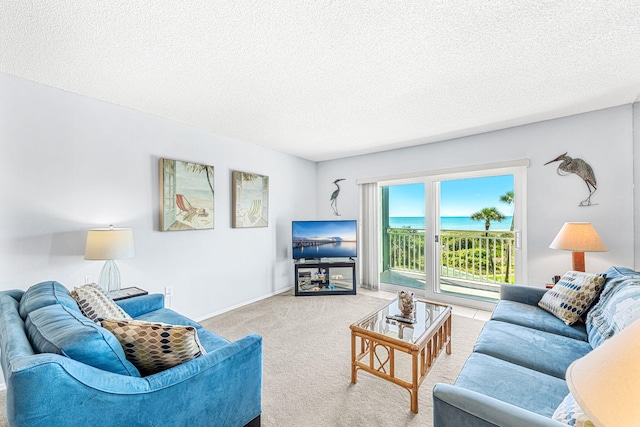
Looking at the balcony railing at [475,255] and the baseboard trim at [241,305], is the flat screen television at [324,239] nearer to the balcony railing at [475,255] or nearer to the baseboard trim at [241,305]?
the baseboard trim at [241,305]

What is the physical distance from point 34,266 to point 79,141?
109 centimetres

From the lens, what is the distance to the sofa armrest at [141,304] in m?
2.10

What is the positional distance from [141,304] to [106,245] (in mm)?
551

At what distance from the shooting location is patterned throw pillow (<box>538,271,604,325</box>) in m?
1.93

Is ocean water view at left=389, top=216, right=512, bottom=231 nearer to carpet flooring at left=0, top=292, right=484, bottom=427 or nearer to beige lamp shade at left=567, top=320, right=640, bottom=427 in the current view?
carpet flooring at left=0, top=292, right=484, bottom=427

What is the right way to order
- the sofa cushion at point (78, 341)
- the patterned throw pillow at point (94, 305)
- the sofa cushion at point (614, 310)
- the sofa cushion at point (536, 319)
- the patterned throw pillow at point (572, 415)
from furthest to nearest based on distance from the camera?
the sofa cushion at point (536, 319), the patterned throw pillow at point (94, 305), the sofa cushion at point (614, 310), the sofa cushion at point (78, 341), the patterned throw pillow at point (572, 415)

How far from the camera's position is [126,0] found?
1.32m

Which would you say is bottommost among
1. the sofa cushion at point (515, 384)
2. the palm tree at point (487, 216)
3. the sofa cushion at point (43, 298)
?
the sofa cushion at point (515, 384)

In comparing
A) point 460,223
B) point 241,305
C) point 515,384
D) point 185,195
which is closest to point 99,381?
point 515,384

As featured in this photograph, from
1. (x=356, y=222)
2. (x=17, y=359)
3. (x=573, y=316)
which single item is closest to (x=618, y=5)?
(x=573, y=316)

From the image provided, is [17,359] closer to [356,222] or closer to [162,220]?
[162,220]

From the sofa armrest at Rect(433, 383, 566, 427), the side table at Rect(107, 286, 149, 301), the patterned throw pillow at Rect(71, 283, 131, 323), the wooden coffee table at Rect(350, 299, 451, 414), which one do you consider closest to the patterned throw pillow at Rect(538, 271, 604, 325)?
the wooden coffee table at Rect(350, 299, 451, 414)

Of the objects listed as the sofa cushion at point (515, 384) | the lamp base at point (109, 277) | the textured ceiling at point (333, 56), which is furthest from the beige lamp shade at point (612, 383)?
the lamp base at point (109, 277)

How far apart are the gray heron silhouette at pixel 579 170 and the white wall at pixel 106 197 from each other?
368 centimetres
